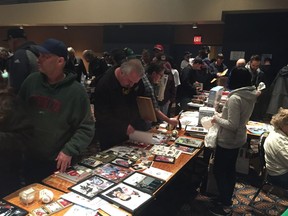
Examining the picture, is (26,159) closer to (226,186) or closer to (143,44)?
(226,186)

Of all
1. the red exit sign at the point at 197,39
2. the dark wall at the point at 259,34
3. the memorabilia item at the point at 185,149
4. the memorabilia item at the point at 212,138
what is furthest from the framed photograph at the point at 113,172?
the red exit sign at the point at 197,39

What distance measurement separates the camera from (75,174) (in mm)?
1671

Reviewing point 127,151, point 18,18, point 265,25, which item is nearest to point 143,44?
point 265,25

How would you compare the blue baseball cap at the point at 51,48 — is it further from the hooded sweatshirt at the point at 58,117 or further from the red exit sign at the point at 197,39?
the red exit sign at the point at 197,39

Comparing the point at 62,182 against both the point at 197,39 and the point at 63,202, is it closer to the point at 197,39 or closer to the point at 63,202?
the point at 63,202

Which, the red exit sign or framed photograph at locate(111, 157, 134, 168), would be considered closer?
framed photograph at locate(111, 157, 134, 168)

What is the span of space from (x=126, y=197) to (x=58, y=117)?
2.11 ft

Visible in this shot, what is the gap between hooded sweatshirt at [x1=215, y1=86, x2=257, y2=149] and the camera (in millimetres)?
2139

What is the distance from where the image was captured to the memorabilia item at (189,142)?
2.36m

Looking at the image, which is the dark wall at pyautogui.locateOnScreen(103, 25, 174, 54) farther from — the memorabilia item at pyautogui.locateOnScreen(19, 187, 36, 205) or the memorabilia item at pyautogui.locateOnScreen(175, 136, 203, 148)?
the memorabilia item at pyautogui.locateOnScreen(19, 187, 36, 205)

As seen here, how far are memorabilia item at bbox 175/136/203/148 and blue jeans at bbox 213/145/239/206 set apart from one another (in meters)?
0.18

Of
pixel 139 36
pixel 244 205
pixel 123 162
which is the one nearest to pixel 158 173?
pixel 123 162

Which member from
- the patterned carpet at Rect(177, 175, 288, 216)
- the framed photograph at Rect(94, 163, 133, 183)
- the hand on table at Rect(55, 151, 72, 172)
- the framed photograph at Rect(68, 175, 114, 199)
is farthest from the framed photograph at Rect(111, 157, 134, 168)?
the patterned carpet at Rect(177, 175, 288, 216)

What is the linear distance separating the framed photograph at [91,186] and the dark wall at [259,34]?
5942 mm
